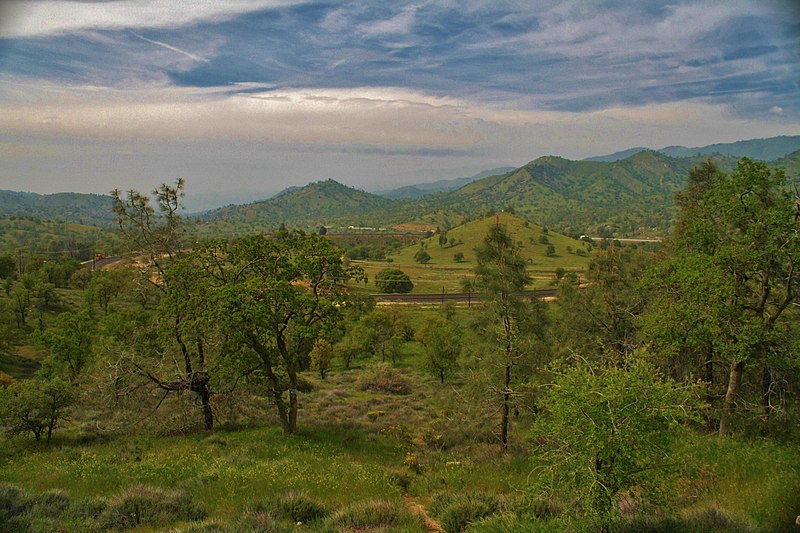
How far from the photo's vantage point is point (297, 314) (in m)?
17.9

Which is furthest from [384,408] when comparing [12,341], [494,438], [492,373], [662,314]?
[12,341]

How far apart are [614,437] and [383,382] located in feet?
123

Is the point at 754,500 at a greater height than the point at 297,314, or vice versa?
the point at 297,314

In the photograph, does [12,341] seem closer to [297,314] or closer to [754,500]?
[297,314]

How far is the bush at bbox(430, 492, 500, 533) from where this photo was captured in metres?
9.37

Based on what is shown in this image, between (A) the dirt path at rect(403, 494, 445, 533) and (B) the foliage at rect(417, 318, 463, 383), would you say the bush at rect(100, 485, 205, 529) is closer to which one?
(A) the dirt path at rect(403, 494, 445, 533)

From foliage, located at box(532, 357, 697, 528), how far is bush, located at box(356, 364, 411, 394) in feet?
119

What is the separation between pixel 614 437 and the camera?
6516mm

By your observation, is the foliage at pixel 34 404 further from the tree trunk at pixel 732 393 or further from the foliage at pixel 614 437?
the tree trunk at pixel 732 393

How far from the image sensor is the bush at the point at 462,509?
30.7 feet

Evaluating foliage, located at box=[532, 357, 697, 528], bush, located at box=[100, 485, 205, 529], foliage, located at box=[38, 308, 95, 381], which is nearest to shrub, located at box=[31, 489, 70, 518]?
bush, located at box=[100, 485, 205, 529]

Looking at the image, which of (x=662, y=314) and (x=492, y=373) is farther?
(x=492, y=373)

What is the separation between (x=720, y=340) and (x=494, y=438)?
1126 centimetres

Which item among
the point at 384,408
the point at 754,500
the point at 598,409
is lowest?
the point at 384,408
